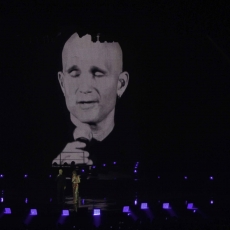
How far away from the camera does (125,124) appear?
61.0 ft

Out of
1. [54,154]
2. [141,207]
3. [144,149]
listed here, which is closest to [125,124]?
[144,149]

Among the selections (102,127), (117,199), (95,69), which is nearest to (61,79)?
(95,69)

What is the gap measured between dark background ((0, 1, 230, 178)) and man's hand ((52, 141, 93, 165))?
1.20 feet

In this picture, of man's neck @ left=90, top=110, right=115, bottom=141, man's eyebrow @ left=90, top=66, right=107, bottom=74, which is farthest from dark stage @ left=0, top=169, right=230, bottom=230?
man's eyebrow @ left=90, top=66, right=107, bottom=74

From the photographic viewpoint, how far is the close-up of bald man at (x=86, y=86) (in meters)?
18.0

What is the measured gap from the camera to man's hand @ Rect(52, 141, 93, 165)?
59.2 ft

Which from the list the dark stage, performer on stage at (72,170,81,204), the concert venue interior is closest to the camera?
the dark stage

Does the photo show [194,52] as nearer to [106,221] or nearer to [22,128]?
[22,128]

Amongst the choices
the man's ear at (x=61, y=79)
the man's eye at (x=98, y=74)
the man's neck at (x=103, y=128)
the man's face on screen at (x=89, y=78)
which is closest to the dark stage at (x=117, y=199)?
the man's neck at (x=103, y=128)

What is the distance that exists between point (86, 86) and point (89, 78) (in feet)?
1.11

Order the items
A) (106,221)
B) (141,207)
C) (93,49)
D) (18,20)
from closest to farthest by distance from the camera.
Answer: (106,221)
(141,207)
(18,20)
(93,49)

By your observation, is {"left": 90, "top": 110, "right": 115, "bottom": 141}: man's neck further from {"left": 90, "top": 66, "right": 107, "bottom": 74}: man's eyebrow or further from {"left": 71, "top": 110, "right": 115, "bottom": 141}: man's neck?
{"left": 90, "top": 66, "right": 107, "bottom": 74}: man's eyebrow

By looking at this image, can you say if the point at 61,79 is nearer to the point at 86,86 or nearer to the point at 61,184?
the point at 86,86

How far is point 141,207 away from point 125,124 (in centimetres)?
838
